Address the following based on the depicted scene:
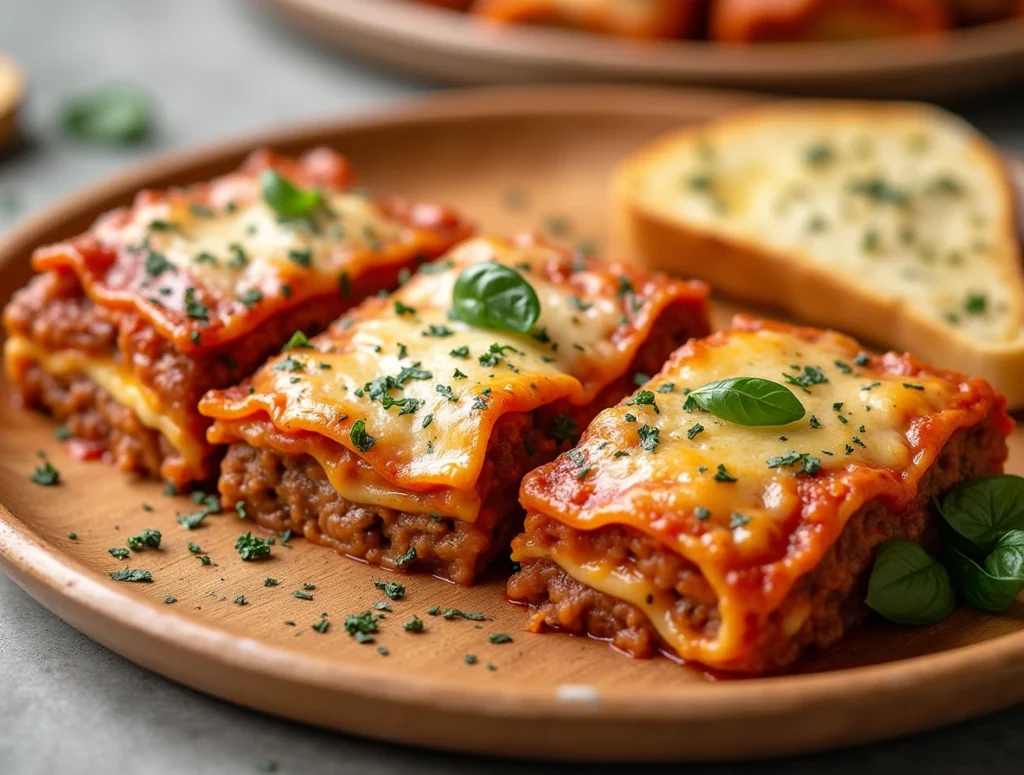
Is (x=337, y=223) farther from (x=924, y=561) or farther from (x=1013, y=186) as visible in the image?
(x=1013, y=186)

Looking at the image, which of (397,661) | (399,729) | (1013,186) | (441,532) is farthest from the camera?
(1013,186)

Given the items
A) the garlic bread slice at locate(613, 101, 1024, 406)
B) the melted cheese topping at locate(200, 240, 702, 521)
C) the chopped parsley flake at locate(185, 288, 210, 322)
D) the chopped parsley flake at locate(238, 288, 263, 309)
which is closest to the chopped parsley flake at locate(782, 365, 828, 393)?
the melted cheese topping at locate(200, 240, 702, 521)

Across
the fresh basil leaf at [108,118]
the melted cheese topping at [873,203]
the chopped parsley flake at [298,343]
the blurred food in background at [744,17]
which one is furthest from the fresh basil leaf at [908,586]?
the fresh basil leaf at [108,118]

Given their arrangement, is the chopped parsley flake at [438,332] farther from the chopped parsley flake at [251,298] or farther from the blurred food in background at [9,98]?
the blurred food in background at [9,98]

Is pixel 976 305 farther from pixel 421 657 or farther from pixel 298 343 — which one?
pixel 421 657

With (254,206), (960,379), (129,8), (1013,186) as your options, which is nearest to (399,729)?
(960,379)

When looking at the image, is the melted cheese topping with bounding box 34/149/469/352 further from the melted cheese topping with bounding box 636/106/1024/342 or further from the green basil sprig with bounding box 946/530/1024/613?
the green basil sprig with bounding box 946/530/1024/613

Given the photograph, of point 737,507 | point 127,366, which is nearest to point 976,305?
point 737,507
